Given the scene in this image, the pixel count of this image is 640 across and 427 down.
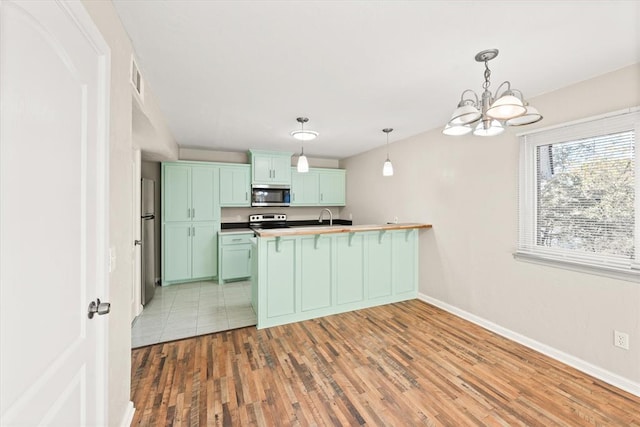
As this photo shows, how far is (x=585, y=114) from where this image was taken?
2262 mm

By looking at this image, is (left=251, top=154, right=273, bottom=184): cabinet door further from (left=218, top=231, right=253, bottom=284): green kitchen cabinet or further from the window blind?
the window blind

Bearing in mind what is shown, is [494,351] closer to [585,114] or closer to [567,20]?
[585,114]

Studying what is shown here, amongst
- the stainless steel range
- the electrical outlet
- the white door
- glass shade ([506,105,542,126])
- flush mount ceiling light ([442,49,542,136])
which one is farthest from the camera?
the stainless steel range

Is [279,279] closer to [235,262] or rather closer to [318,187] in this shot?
[235,262]

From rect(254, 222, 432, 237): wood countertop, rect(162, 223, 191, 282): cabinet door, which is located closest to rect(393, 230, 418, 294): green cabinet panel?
rect(254, 222, 432, 237): wood countertop

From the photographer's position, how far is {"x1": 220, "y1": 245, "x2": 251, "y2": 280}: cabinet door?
4.68 meters

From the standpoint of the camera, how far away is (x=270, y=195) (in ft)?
17.2

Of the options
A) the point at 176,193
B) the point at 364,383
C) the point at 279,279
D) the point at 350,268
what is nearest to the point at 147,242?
the point at 176,193

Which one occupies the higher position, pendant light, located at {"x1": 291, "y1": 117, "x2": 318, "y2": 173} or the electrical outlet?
pendant light, located at {"x1": 291, "y1": 117, "x2": 318, "y2": 173}

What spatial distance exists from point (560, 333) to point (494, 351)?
569mm

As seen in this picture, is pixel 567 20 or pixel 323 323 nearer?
pixel 567 20

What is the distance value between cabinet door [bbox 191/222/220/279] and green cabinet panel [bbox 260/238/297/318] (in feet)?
6.83

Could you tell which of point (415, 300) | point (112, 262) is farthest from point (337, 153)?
point (112, 262)

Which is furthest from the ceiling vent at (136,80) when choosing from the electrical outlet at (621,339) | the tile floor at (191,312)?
the electrical outlet at (621,339)
